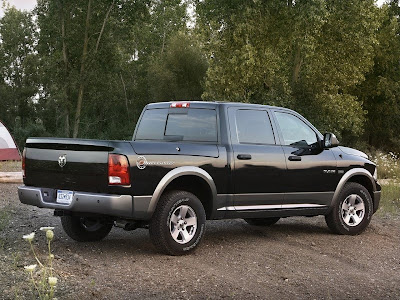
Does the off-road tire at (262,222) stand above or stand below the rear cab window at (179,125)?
below

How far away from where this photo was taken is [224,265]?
7676mm

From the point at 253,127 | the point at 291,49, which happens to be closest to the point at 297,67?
the point at 291,49

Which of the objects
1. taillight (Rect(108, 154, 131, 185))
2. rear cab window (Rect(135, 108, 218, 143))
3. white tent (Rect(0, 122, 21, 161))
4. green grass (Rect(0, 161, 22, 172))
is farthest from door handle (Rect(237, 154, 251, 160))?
white tent (Rect(0, 122, 21, 161))

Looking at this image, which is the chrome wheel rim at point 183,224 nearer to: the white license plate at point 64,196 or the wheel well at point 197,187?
the wheel well at point 197,187

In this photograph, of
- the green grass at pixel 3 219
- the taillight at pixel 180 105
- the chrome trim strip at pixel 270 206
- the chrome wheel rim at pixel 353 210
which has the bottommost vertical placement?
the green grass at pixel 3 219

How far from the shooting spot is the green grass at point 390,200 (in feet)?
43.3

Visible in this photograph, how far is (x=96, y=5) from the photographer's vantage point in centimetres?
4031

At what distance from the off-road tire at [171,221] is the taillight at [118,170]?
63 centimetres

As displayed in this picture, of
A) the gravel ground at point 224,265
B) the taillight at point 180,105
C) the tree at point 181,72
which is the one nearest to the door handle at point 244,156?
the taillight at point 180,105

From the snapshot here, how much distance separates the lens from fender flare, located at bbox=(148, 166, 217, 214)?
7.76m

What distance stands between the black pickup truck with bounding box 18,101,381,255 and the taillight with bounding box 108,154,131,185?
11 millimetres

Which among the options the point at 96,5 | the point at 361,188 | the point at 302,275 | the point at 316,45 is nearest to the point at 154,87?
the point at 96,5

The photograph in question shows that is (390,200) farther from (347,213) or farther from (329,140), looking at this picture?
(329,140)

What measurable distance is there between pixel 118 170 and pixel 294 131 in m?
3.24
